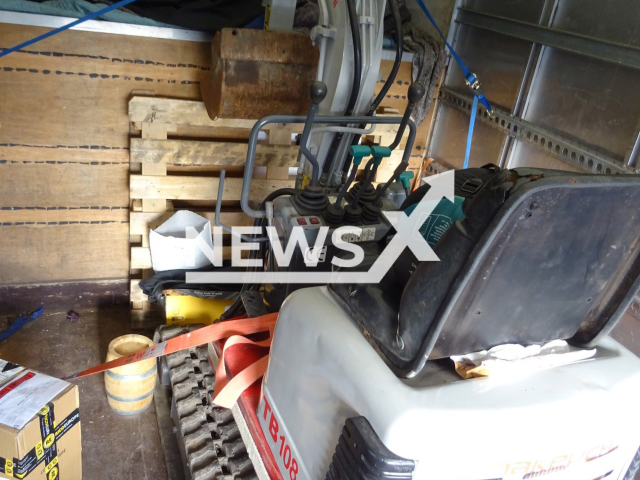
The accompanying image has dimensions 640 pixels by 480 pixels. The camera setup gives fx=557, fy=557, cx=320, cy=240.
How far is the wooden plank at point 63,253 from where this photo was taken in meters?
2.95

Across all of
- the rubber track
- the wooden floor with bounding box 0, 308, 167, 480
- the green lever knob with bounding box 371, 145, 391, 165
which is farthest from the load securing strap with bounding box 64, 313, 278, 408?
the green lever knob with bounding box 371, 145, 391, 165

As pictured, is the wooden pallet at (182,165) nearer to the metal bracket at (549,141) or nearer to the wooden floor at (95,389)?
the wooden floor at (95,389)

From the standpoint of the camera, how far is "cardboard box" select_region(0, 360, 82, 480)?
5.70ft

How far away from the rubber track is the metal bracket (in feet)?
5.48

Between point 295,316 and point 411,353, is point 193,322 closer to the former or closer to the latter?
point 295,316

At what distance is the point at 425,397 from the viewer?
46.7 inches

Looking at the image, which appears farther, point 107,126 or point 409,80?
point 409,80

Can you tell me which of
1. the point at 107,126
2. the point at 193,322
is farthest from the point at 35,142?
the point at 193,322

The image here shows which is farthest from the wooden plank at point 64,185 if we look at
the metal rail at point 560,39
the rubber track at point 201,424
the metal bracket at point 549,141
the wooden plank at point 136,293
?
the metal rail at point 560,39

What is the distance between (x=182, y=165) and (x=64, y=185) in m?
0.61

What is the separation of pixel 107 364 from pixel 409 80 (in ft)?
7.04

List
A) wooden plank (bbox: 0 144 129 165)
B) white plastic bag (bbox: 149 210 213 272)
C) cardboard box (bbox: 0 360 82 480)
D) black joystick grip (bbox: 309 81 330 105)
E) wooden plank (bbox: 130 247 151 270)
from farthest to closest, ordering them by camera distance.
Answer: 1. wooden plank (bbox: 130 247 151 270)
2. white plastic bag (bbox: 149 210 213 272)
3. wooden plank (bbox: 0 144 129 165)
4. black joystick grip (bbox: 309 81 330 105)
5. cardboard box (bbox: 0 360 82 480)

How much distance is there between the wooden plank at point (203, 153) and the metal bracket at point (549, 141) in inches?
39.7

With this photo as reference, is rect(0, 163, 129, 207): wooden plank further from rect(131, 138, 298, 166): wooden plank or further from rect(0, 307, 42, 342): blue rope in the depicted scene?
rect(0, 307, 42, 342): blue rope
